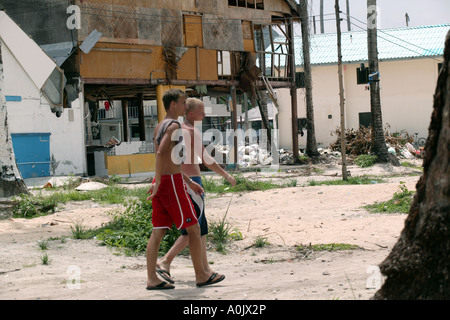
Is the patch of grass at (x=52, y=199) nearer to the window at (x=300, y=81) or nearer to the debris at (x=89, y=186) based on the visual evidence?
the debris at (x=89, y=186)

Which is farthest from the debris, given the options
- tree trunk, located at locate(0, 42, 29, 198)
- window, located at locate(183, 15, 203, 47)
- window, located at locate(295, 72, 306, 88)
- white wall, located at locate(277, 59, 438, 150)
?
white wall, located at locate(277, 59, 438, 150)

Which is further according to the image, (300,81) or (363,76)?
(300,81)

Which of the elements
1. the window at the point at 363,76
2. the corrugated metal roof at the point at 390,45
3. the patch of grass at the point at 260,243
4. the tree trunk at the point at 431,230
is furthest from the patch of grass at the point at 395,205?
the corrugated metal roof at the point at 390,45

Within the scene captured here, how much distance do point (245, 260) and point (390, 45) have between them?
32478 millimetres

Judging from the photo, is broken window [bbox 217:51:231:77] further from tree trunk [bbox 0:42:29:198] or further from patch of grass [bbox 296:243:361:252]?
patch of grass [bbox 296:243:361:252]

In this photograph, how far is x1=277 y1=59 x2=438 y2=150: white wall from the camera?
114ft

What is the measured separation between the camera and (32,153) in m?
20.1

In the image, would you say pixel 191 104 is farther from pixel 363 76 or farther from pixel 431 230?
pixel 363 76

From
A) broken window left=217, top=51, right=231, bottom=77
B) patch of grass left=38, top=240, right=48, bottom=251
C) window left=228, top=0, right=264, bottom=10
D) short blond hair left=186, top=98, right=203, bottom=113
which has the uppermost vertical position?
window left=228, top=0, right=264, bottom=10

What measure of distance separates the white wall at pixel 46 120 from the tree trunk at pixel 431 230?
17.7 metres

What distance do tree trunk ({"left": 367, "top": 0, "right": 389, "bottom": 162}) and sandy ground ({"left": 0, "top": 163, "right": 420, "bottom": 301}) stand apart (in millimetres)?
9635

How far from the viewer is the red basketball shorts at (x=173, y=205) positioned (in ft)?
17.0

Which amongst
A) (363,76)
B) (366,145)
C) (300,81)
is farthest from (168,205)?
(300,81)
